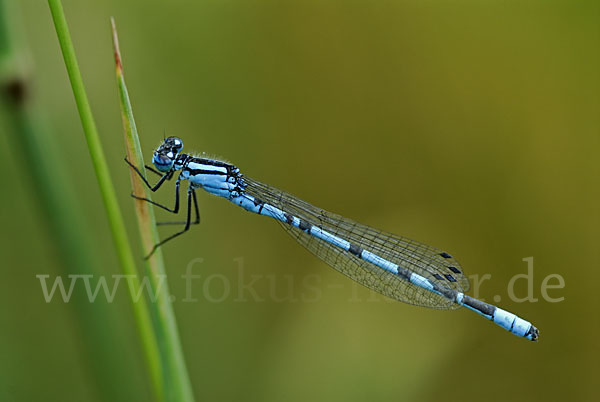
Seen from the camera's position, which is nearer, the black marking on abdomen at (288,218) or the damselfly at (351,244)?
the damselfly at (351,244)

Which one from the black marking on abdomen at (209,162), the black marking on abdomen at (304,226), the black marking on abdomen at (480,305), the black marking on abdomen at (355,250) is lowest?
the black marking on abdomen at (480,305)

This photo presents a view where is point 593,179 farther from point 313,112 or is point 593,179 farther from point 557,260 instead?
point 313,112

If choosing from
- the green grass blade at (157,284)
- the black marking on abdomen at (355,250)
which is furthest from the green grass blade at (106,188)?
the black marking on abdomen at (355,250)

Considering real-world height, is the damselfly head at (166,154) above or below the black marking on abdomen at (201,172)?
above

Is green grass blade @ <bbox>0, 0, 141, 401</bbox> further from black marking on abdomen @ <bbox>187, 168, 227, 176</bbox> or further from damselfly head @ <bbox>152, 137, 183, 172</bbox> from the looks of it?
black marking on abdomen @ <bbox>187, 168, 227, 176</bbox>

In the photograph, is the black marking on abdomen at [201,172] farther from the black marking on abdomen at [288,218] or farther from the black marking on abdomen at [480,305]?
the black marking on abdomen at [480,305]

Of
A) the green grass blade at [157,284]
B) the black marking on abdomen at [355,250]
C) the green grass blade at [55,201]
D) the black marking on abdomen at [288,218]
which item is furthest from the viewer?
the black marking on abdomen at [355,250]

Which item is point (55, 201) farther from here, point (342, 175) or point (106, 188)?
point (342, 175)

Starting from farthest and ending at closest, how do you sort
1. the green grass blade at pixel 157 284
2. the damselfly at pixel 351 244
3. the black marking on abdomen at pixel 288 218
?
the black marking on abdomen at pixel 288 218 → the damselfly at pixel 351 244 → the green grass blade at pixel 157 284
